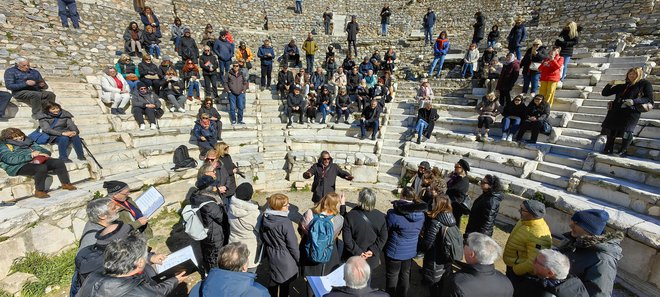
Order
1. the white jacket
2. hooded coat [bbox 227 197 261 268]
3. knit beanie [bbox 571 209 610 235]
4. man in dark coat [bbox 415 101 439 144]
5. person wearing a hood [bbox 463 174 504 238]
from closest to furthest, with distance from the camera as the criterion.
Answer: knit beanie [bbox 571 209 610 235] → hooded coat [bbox 227 197 261 268] → person wearing a hood [bbox 463 174 504 238] → the white jacket → man in dark coat [bbox 415 101 439 144]

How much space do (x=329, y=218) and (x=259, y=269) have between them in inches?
80.2

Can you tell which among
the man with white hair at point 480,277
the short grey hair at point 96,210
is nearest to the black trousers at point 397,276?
the man with white hair at point 480,277

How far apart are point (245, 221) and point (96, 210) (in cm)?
154

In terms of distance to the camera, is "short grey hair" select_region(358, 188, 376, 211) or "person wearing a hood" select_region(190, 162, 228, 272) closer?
"short grey hair" select_region(358, 188, 376, 211)

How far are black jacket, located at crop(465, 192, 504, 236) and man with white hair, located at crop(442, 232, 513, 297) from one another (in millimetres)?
1988

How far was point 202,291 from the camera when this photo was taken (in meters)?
2.30

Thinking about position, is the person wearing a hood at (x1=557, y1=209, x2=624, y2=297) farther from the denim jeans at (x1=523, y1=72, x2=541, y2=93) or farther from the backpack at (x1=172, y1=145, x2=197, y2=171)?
the backpack at (x1=172, y1=145, x2=197, y2=171)

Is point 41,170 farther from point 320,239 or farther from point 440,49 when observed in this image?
point 440,49

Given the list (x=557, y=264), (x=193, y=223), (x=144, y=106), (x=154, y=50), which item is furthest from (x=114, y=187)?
(x=154, y=50)

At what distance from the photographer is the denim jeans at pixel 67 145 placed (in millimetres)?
5547

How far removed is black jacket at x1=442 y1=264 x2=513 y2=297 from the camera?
88.1 inches

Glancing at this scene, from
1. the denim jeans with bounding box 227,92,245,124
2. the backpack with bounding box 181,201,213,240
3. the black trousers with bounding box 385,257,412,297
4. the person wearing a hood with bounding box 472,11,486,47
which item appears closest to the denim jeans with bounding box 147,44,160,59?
the denim jeans with bounding box 227,92,245,124

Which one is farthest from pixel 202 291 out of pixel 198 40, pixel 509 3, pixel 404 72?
pixel 509 3

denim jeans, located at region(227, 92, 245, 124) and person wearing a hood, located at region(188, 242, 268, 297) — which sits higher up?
denim jeans, located at region(227, 92, 245, 124)
